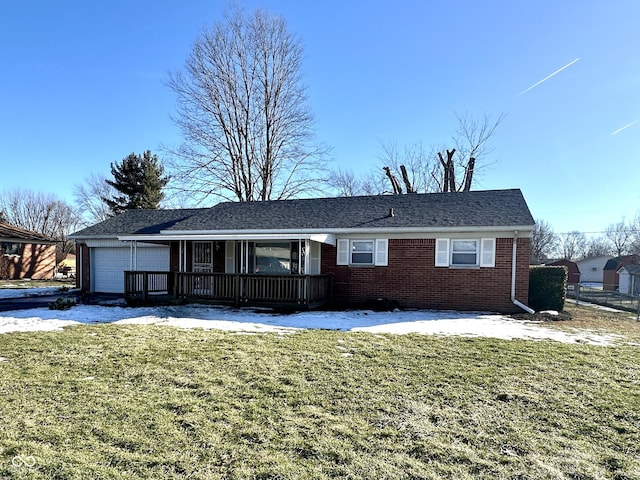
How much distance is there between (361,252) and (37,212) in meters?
50.4

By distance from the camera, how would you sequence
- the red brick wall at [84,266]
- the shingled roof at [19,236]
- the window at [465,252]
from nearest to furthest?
the window at [465,252]
the red brick wall at [84,266]
the shingled roof at [19,236]

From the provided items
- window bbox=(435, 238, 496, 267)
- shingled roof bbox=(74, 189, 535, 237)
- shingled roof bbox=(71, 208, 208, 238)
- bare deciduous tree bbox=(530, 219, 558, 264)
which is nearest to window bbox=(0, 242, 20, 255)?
shingled roof bbox=(71, 208, 208, 238)

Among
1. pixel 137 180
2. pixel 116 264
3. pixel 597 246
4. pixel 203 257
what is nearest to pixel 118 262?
pixel 116 264

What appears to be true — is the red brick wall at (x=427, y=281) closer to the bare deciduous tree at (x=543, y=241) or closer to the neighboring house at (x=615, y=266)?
the neighboring house at (x=615, y=266)

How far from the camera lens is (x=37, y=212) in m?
48.4

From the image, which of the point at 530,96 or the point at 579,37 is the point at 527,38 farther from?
the point at 530,96

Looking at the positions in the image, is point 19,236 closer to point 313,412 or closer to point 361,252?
point 361,252

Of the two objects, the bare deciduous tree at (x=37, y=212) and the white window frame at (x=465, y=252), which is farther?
the bare deciduous tree at (x=37, y=212)

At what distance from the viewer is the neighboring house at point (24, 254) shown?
945 inches

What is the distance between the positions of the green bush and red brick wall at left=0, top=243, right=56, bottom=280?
2940 centimetres

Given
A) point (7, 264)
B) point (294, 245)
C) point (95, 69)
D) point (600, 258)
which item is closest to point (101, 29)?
point (95, 69)

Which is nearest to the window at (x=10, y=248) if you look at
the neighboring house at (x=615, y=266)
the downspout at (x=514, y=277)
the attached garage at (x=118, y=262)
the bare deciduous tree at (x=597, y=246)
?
the attached garage at (x=118, y=262)

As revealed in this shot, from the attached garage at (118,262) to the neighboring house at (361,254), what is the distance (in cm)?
45

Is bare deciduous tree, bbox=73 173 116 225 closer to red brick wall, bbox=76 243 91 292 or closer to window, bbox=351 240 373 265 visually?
red brick wall, bbox=76 243 91 292
